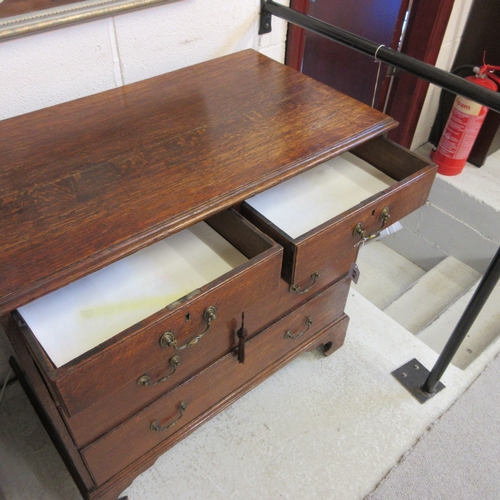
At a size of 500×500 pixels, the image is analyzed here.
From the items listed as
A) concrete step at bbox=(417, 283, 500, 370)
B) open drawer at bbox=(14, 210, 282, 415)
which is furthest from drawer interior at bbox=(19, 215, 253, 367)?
concrete step at bbox=(417, 283, 500, 370)

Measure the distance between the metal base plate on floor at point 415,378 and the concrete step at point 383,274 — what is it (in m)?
0.52

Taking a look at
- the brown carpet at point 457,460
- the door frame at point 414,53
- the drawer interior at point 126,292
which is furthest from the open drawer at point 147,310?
the door frame at point 414,53

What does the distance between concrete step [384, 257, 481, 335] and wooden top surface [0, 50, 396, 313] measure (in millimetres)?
1034

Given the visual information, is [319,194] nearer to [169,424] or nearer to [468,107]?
[169,424]

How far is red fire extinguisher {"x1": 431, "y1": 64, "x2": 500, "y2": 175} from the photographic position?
1764 mm

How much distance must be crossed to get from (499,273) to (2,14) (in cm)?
112

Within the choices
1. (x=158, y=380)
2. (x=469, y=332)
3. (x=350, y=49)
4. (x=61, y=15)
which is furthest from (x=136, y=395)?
(x=350, y=49)

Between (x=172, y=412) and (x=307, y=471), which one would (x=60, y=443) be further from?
(x=307, y=471)

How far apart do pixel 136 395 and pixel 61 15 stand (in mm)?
759

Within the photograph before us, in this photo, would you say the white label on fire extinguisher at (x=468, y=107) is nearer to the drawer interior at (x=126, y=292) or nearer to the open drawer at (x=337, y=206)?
the open drawer at (x=337, y=206)

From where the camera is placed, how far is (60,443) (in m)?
1.12

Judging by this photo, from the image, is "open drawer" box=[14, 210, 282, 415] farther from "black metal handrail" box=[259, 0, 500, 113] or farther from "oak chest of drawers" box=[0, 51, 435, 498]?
"black metal handrail" box=[259, 0, 500, 113]

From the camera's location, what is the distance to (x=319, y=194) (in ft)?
3.36

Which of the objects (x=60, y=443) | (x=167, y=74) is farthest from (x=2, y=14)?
(x=60, y=443)
